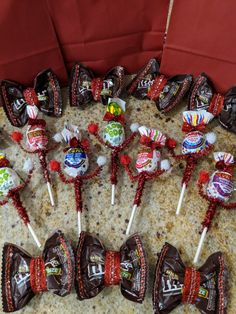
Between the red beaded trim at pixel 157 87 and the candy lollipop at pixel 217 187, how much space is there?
1.25ft

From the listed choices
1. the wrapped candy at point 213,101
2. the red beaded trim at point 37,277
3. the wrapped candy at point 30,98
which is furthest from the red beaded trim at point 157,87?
the red beaded trim at point 37,277

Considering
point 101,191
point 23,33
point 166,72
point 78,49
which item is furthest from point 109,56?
point 101,191

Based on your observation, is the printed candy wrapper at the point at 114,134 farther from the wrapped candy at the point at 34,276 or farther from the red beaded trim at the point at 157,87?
the wrapped candy at the point at 34,276

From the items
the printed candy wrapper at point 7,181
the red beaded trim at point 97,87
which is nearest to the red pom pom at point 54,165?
the printed candy wrapper at point 7,181

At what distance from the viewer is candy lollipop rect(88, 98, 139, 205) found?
4.96 feet

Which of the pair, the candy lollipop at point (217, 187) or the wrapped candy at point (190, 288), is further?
the candy lollipop at point (217, 187)

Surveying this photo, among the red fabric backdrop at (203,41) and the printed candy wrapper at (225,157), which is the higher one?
the red fabric backdrop at (203,41)

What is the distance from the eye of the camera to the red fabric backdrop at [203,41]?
1.37m

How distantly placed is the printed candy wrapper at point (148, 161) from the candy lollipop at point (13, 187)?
1.45 feet

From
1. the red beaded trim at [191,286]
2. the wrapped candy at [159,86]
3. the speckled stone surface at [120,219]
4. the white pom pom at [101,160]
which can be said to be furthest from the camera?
the wrapped candy at [159,86]

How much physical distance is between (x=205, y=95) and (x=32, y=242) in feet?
3.09

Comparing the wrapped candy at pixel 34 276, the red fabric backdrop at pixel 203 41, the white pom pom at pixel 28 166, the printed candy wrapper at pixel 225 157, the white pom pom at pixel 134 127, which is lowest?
the wrapped candy at pixel 34 276

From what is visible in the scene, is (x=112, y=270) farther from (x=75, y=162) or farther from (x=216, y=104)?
(x=216, y=104)

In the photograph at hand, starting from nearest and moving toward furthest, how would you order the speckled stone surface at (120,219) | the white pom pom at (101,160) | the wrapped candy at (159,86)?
the speckled stone surface at (120,219) → the white pom pom at (101,160) → the wrapped candy at (159,86)
